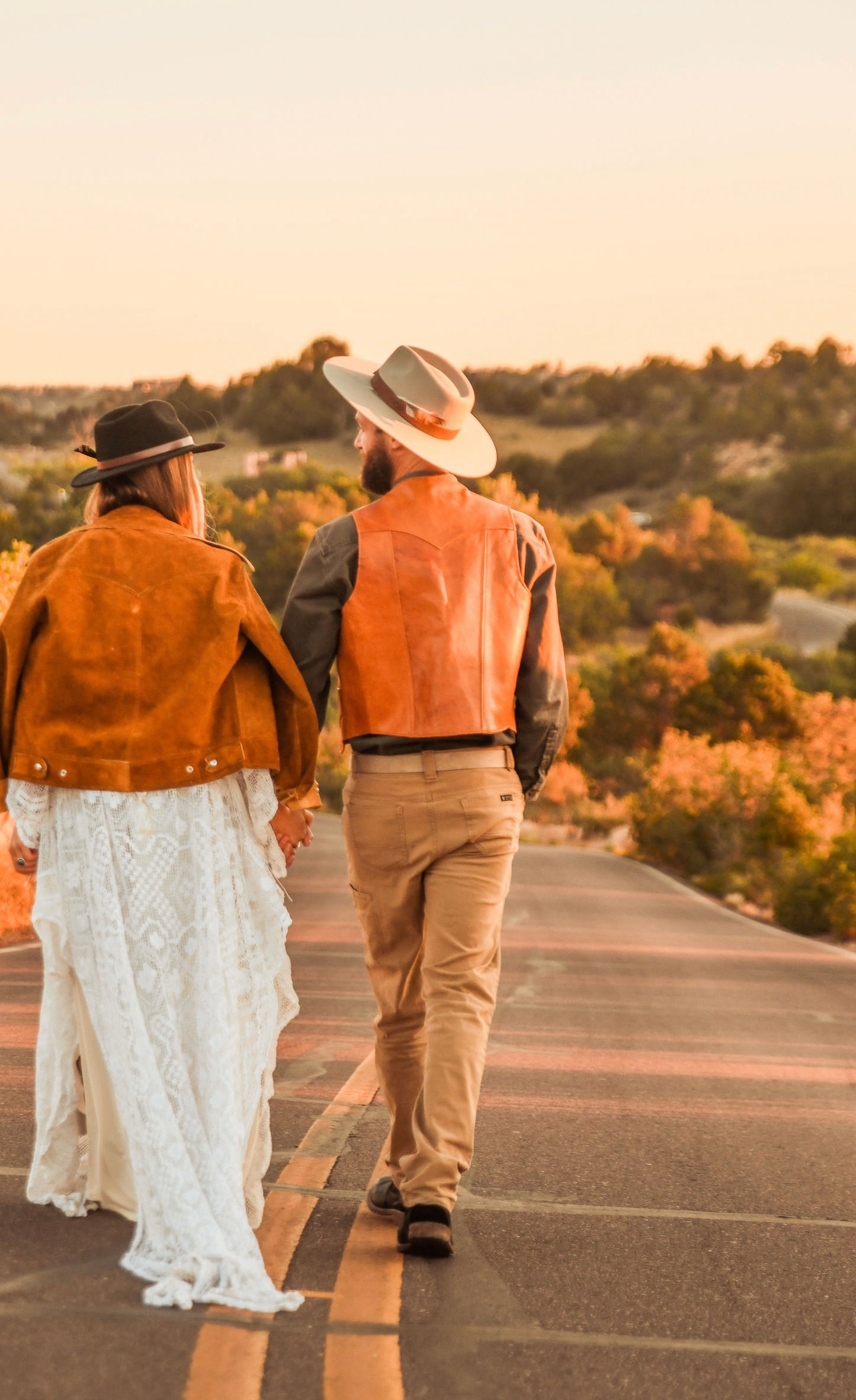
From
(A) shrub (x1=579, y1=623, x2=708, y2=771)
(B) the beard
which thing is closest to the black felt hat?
(B) the beard

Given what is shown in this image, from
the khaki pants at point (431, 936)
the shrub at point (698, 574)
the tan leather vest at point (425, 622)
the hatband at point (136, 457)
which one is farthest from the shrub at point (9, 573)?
the shrub at point (698, 574)

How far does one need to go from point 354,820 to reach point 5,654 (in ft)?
3.57

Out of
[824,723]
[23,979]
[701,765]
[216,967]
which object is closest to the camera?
[216,967]

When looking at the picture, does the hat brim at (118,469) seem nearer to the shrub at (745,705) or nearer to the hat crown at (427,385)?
the hat crown at (427,385)

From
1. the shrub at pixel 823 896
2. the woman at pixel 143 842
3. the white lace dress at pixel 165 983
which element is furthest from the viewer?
the shrub at pixel 823 896

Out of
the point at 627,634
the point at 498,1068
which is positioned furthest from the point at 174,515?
the point at 627,634

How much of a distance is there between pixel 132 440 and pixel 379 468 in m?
0.75

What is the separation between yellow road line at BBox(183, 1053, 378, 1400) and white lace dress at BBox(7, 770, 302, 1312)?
0.51 ft

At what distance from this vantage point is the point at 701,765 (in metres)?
30.6

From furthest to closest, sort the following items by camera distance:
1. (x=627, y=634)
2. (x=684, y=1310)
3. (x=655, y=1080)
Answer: (x=627, y=634) → (x=655, y=1080) → (x=684, y=1310)

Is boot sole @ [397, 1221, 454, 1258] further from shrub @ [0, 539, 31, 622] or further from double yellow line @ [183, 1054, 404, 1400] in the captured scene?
shrub @ [0, 539, 31, 622]

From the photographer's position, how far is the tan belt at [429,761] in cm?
429

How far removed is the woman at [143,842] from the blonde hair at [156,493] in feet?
0.42

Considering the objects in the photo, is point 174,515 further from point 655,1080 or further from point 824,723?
point 824,723
